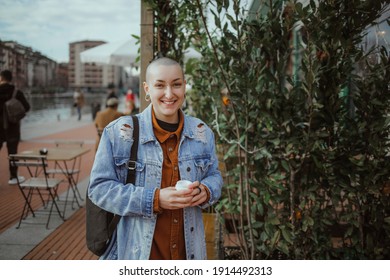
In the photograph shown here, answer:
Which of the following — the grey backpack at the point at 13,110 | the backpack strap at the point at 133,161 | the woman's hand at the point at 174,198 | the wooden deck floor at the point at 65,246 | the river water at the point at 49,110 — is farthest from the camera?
the river water at the point at 49,110

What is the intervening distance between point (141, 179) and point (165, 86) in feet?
1.32

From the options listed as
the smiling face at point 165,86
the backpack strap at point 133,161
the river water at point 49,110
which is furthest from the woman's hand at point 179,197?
the river water at point 49,110

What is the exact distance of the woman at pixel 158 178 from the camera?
155 centimetres

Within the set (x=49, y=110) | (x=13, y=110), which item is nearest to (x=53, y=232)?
(x=13, y=110)

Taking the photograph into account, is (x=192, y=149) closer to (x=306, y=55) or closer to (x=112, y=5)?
(x=306, y=55)

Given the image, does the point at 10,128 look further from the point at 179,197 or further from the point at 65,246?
the point at 179,197

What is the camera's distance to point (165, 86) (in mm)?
1625

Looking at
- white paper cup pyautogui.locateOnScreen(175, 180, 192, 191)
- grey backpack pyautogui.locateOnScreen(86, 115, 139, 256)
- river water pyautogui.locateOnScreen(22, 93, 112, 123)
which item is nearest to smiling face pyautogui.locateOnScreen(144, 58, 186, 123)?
grey backpack pyautogui.locateOnScreen(86, 115, 139, 256)

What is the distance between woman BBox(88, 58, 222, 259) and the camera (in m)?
1.55

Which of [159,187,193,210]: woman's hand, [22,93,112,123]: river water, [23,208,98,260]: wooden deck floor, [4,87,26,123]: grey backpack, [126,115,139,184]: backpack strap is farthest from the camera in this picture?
[22,93,112,123]: river water

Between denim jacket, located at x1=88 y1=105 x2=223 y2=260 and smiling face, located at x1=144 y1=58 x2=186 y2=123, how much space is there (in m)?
0.08

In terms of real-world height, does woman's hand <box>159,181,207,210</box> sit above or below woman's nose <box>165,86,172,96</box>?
below

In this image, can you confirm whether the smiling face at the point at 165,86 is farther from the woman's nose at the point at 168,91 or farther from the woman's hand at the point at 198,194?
the woman's hand at the point at 198,194

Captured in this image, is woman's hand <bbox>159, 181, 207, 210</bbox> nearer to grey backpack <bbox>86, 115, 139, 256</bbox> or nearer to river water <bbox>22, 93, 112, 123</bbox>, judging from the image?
grey backpack <bbox>86, 115, 139, 256</bbox>
